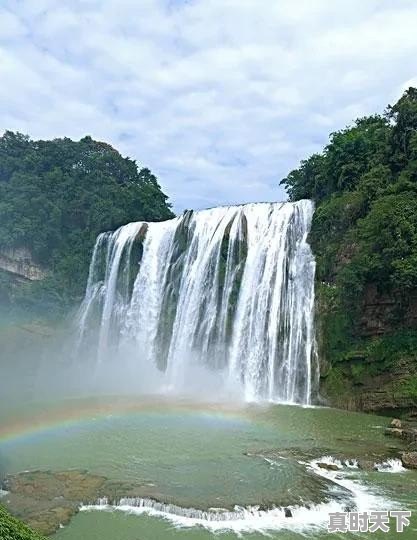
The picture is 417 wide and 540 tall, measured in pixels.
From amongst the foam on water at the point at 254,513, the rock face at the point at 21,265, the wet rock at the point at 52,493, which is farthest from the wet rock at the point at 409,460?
the rock face at the point at 21,265

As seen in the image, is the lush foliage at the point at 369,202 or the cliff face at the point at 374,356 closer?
the cliff face at the point at 374,356

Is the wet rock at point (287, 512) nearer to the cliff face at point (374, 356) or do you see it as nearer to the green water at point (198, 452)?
the green water at point (198, 452)

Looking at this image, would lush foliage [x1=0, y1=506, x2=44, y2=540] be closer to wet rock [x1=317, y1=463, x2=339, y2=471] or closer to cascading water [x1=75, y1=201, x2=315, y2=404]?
wet rock [x1=317, y1=463, x2=339, y2=471]

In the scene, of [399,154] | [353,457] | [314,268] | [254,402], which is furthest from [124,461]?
[399,154]

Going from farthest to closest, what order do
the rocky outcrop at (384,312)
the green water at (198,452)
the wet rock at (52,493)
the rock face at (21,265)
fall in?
the rock face at (21,265), the rocky outcrop at (384,312), the green water at (198,452), the wet rock at (52,493)

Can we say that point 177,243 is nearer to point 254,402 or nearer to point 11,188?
point 254,402

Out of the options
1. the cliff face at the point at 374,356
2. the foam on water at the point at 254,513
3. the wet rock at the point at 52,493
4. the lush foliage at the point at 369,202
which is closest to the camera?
the foam on water at the point at 254,513

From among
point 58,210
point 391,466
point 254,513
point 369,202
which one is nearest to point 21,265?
point 58,210

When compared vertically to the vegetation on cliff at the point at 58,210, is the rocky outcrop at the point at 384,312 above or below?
below
